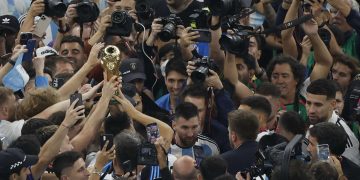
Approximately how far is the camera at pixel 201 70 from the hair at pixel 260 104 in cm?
57

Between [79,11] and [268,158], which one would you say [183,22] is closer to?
[79,11]

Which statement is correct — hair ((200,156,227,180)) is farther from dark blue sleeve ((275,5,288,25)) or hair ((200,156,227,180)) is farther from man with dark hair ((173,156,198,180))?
dark blue sleeve ((275,5,288,25))

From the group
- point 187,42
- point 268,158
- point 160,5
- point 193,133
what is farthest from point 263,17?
point 268,158

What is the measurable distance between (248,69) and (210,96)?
1585mm

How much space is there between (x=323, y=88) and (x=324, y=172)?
2.84 metres

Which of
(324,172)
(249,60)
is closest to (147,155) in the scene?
(324,172)

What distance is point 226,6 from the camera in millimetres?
13531

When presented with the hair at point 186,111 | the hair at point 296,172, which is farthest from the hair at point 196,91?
the hair at point 296,172

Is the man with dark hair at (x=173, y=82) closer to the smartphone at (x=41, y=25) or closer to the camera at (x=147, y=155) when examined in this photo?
the smartphone at (x=41, y=25)

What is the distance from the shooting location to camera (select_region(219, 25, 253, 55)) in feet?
43.6

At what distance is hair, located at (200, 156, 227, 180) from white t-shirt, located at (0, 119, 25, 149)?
2115 mm

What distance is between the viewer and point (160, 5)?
15562mm

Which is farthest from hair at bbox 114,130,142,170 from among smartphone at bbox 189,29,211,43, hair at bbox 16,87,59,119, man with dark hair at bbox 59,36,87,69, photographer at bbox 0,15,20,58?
photographer at bbox 0,15,20,58

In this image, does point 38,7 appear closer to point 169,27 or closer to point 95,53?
point 95,53
